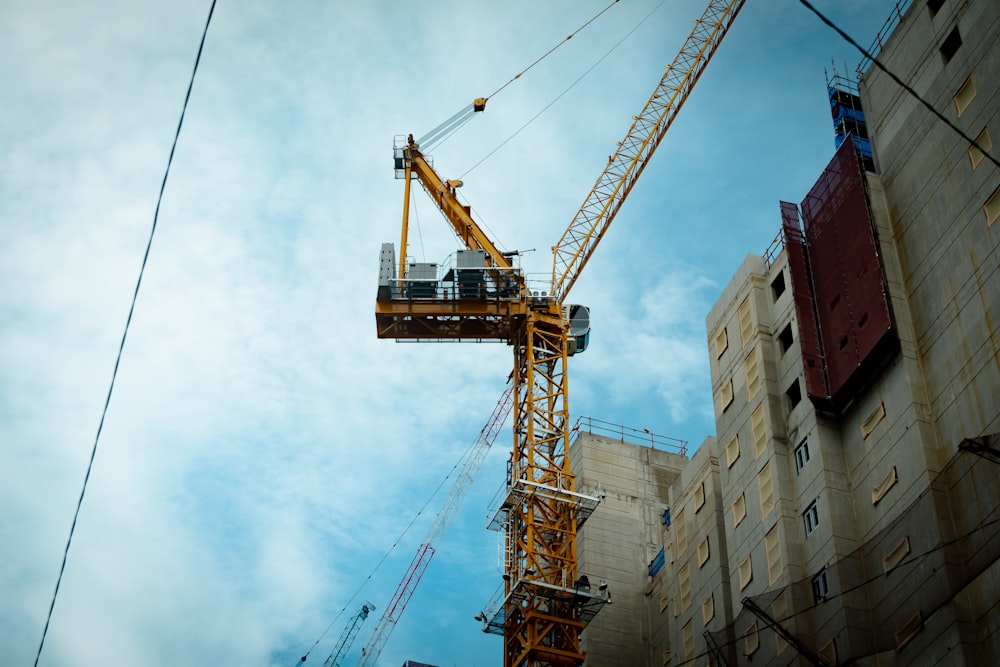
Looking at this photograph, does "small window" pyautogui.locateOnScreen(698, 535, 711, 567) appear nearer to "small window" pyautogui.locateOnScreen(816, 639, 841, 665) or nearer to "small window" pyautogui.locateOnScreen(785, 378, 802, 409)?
"small window" pyautogui.locateOnScreen(785, 378, 802, 409)

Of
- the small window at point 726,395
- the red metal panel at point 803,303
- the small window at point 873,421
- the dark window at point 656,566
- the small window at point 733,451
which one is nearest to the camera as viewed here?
the small window at point 873,421

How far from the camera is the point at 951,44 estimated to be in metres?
67.7

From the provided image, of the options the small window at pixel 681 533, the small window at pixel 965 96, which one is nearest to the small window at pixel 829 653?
the small window at pixel 681 533

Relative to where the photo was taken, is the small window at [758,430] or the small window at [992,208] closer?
the small window at [992,208]

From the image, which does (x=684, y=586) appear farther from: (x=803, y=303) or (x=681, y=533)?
(x=803, y=303)

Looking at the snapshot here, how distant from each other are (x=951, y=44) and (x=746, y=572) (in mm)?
28687

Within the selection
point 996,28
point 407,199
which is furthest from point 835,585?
point 407,199

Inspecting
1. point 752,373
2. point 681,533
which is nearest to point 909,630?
point 752,373

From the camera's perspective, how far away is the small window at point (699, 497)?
80.3 meters

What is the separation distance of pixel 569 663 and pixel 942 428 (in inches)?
1108

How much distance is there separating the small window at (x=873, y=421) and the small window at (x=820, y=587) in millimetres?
7161

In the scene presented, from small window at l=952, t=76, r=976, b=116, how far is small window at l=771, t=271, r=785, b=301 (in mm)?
14515

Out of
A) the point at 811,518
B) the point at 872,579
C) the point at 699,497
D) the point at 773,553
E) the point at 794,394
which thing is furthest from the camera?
the point at 699,497

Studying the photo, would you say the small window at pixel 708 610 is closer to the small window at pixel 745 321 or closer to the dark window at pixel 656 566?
the dark window at pixel 656 566
